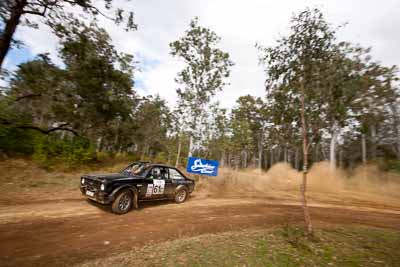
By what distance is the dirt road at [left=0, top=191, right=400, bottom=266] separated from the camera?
3848 mm

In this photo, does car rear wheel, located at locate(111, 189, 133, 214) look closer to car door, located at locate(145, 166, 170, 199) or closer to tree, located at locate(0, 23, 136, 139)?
car door, located at locate(145, 166, 170, 199)

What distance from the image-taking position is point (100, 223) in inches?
214

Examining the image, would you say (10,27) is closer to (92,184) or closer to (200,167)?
(92,184)

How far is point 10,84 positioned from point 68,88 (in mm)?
2948

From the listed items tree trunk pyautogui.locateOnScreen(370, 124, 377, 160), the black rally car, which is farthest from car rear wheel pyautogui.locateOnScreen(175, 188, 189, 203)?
tree trunk pyautogui.locateOnScreen(370, 124, 377, 160)

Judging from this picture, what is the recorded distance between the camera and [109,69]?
1437cm

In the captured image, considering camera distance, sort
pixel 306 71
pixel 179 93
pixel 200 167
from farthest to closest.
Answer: pixel 179 93
pixel 200 167
pixel 306 71

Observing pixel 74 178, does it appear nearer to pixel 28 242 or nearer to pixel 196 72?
pixel 28 242

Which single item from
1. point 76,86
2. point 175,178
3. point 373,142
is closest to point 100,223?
point 175,178

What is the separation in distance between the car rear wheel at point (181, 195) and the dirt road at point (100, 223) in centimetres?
38

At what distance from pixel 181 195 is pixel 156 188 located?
1.57 metres

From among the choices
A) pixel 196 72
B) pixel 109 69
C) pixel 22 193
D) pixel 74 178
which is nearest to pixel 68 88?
pixel 109 69

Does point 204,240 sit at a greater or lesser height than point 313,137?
lesser

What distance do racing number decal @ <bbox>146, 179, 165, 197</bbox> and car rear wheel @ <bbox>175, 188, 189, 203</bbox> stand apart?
941 mm
